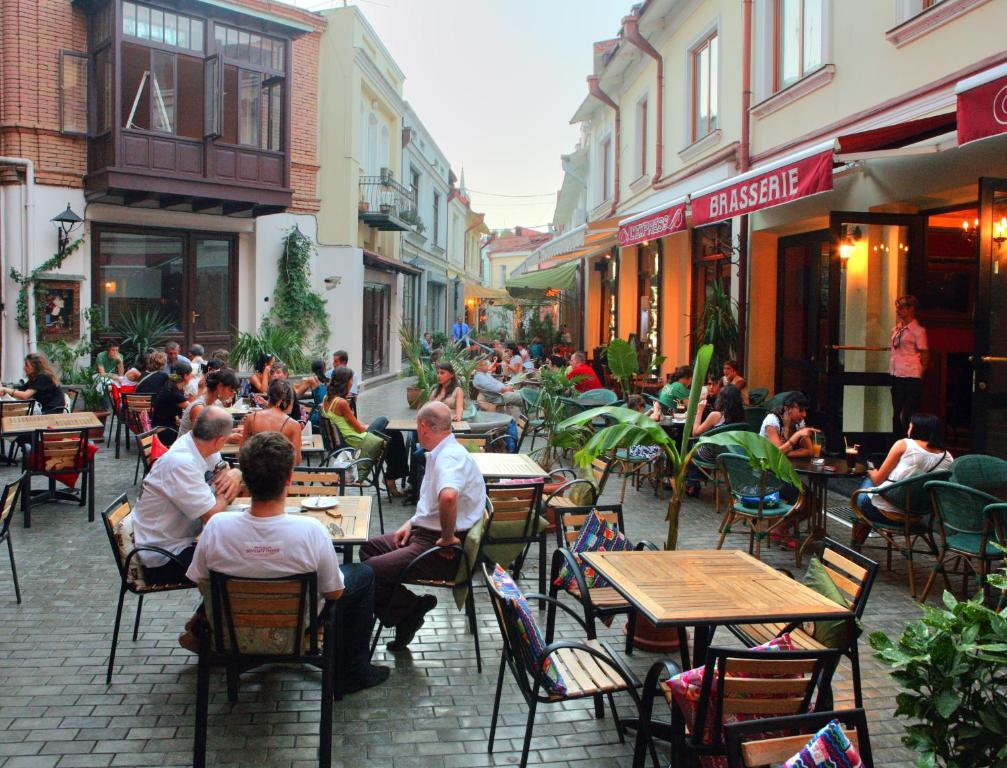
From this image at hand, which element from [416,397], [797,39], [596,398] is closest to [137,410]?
[416,397]

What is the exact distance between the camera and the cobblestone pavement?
3.75 metres

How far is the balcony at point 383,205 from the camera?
22.0 metres

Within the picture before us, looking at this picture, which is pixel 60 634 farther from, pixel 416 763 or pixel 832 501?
pixel 832 501

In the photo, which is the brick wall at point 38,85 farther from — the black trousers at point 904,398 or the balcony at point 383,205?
the black trousers at point 904,398

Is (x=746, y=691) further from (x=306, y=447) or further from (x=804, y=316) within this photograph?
(x=804, y=316)

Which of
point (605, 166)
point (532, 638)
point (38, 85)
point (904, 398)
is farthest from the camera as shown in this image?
point (605, 166)

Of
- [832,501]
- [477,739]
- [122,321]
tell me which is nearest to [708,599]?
[477,739]

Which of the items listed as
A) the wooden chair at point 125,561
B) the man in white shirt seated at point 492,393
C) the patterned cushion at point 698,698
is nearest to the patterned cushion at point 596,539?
the patterned cushion at point 698,698

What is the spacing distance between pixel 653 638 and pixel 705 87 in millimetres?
11564

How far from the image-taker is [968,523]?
5.66 meters

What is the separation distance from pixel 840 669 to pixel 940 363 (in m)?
7.46

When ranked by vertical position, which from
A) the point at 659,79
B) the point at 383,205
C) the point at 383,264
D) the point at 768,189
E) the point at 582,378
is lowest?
the point at 582,378

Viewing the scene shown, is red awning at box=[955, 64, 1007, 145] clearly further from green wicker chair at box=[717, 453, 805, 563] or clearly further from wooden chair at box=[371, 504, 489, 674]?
wooden chair at box=[371, 504, 489, 674]

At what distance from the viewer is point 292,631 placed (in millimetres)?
3631
